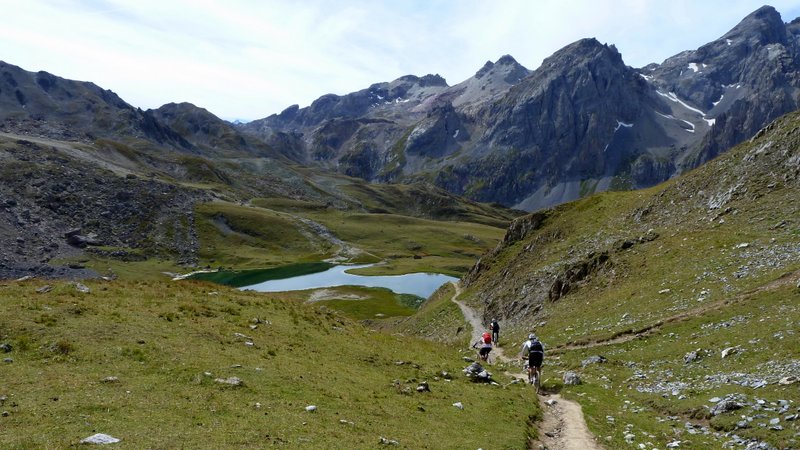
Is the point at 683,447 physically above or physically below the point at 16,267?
above

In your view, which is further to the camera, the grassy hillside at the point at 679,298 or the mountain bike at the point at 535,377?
the mountain bike at the point at 535,377

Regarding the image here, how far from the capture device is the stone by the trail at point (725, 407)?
22812 millimetres

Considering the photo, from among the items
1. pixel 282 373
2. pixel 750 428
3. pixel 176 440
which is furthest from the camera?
pixel 282 373

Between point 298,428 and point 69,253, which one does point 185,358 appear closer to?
point 298,428

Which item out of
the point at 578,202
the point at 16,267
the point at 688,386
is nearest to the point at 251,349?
the point at 688,386

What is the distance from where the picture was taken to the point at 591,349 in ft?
129

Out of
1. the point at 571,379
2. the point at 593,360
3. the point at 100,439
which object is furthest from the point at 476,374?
the point at 100,439

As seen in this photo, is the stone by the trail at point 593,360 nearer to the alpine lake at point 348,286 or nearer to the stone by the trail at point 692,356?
the stone by the trail at point 692,356

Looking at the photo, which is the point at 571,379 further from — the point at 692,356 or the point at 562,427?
the point at 562,427

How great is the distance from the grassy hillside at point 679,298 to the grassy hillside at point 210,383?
7170 millimetres

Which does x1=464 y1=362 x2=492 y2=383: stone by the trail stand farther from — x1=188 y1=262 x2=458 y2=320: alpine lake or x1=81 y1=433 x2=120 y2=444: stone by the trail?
x1=188 y1=262 x2=458 y2=320: alpine lake

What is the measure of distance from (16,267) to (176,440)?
142611 mm

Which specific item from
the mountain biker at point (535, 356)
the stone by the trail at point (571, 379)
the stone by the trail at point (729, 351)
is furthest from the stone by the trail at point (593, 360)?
the stone by the trail at point (729, 351)

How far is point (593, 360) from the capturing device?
120 ft
